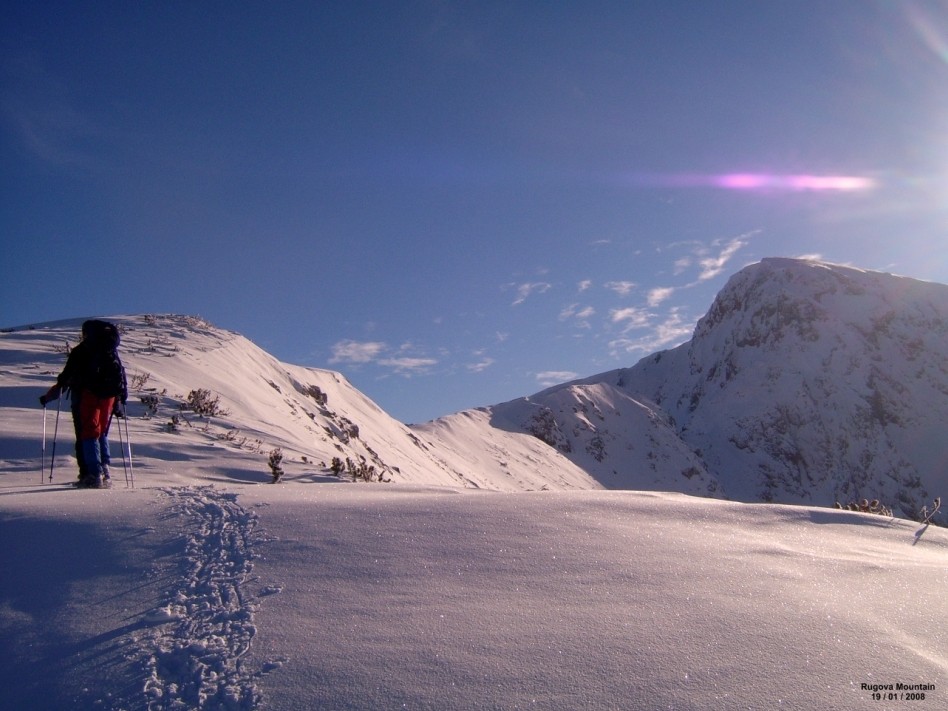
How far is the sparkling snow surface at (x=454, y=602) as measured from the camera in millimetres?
2350

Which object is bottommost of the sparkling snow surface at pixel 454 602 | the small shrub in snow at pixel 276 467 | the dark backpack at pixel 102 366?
the sparkling snow surface at pixel 454 602

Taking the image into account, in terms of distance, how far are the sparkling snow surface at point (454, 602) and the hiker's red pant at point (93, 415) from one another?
0.89 meters

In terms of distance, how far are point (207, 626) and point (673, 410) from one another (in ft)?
218

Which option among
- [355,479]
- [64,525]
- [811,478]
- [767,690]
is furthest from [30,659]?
[811,478]

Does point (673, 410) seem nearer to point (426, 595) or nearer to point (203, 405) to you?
point (203, 405)

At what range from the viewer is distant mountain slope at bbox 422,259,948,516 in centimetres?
3969

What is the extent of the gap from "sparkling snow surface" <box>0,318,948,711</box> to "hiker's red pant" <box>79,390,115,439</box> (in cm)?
89

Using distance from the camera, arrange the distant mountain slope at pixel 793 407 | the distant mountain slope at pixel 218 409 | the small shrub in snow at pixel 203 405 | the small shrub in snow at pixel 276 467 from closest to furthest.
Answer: the small shrub in snow at pixel 276 467 → the distant mountain slope at pixel 218 409 → the small shrub in snow at pixel 203 405 → the distant mountain slope at pixel 793 407

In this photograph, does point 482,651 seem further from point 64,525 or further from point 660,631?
point 64,525

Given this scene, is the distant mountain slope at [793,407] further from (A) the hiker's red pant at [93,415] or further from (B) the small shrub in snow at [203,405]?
(A) the hiker's red pant at [93,415]

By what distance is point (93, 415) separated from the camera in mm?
5988

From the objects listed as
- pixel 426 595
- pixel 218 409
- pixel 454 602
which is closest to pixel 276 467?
pixel 218 409

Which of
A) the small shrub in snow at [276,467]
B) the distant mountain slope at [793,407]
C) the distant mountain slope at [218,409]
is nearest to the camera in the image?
the small shrub in snow at [276,467]

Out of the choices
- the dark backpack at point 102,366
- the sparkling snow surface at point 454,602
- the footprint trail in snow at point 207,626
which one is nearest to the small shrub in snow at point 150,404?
the dark backpack at point 102,366
